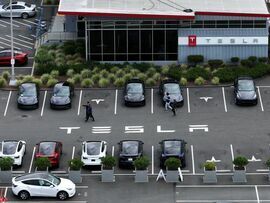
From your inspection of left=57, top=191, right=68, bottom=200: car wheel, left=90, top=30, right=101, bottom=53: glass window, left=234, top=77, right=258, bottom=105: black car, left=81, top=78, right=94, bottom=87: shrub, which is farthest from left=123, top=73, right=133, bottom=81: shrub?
left=57, top=191, right=68, bottom=200: car wheel

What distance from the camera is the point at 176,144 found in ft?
213

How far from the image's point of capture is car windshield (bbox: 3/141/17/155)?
212 feet

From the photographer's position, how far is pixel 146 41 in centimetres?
8200

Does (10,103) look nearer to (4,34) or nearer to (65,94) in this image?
(65,94)

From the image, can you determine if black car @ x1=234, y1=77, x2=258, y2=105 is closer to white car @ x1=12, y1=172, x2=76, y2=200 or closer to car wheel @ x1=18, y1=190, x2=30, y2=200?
white car @ x1=12, y1=172, x2=76, y2=200

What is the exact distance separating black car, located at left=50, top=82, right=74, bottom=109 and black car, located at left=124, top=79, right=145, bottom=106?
13.5ft

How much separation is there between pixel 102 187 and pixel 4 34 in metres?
31.0

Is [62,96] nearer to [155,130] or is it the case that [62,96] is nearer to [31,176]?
[155,130]

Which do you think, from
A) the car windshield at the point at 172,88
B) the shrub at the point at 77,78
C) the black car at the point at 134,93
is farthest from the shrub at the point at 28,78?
the car windshield at the point at 172,88

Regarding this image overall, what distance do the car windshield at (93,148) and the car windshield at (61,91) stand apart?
948cm

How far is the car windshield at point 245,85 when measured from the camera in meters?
74.4

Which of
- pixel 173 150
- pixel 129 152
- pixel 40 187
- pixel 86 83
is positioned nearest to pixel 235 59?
pixel 86 83

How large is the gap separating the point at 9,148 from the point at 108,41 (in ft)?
64.8

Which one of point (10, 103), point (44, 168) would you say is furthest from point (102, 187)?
point (10, 103)
